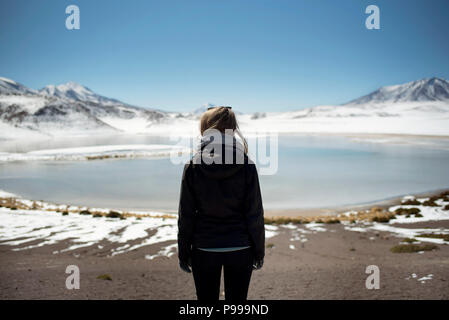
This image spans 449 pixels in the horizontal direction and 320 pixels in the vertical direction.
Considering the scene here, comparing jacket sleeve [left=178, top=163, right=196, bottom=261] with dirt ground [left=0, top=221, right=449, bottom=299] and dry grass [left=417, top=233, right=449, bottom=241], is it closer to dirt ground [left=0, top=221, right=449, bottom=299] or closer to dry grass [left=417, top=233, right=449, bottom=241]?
dirt ground [left=0, top=221, right=449, bottom=299]

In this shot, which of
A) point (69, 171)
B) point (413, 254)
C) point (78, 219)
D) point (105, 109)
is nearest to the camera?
point (413, 254)

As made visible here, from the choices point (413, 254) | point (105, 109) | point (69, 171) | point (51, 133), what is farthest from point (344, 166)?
point (105, 109)

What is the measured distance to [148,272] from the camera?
486 centimetres

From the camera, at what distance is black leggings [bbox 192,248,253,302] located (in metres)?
1.96

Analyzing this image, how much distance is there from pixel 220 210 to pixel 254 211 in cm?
22

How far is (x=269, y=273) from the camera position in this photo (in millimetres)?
4883

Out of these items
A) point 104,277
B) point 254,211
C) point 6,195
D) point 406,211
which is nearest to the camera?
point 254,211

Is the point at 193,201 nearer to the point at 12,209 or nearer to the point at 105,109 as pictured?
the point at 12,209

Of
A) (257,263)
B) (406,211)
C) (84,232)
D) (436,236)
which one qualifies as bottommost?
(406,211)

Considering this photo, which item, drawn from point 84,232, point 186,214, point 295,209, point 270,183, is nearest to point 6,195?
point 84,232

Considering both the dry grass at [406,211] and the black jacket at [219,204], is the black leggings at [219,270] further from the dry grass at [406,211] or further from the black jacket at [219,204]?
the dry grass at [406,211]

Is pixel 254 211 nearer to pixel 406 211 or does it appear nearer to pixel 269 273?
pixel 269 273

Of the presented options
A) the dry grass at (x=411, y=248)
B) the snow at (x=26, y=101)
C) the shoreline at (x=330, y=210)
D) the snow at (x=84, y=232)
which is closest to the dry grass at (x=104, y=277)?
the snow at (x=84, y=232)
